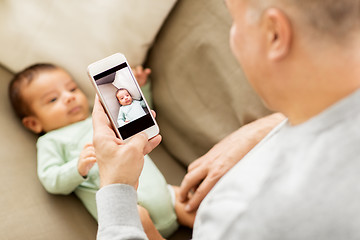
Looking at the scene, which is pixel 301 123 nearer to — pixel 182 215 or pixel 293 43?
pixel 293 43

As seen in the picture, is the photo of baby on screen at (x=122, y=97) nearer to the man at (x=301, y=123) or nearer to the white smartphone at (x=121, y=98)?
the white smartphone at (x=121, y=98)

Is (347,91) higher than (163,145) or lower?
higher

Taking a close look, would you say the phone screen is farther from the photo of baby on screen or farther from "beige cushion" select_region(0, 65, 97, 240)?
"beige cushion" select_region(0, 65, 97, 240)

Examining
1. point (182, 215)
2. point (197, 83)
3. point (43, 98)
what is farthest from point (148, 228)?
point (43, 98)

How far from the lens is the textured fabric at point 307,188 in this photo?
0.44 meters

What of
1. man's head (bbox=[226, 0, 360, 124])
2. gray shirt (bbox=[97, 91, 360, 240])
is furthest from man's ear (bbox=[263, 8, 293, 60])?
gray shirt (bbox=[97, 91, 360, 240])

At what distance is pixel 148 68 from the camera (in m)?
1.30

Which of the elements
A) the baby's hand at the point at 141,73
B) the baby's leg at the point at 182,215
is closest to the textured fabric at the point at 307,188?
the baby's leg at the point at 182,215

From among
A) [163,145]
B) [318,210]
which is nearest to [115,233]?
[318,210]

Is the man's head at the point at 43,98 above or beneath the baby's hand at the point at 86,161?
above

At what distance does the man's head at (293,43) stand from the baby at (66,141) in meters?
0.61

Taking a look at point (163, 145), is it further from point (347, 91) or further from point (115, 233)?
point (347, 91)

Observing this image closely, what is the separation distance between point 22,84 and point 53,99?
11 centimetres

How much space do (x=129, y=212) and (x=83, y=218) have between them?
0.46 m
